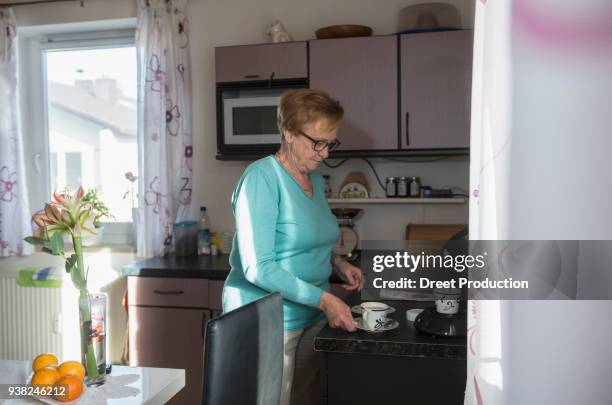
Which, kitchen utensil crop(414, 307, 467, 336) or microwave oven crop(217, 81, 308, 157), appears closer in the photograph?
kitchen utensil crop(414, 307, 467, 336)

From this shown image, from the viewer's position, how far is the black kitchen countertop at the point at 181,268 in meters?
2.97

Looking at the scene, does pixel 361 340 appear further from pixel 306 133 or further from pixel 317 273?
pixel 306 133

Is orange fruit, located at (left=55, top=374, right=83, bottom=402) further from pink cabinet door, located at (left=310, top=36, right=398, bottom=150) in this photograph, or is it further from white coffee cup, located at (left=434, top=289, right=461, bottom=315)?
pink cabinet door, located at (left=310, top=36, right=398, bottom=150)

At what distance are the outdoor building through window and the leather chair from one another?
99.2 inches

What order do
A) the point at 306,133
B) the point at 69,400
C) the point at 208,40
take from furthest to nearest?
the point at 208,40 → the point at 306,133 → the point at 69,400

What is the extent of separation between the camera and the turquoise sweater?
1790mm

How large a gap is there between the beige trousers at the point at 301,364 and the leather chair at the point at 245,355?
35 centimetres

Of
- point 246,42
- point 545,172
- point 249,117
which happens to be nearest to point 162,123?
point 249,117

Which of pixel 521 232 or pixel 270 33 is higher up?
pixel 270 33

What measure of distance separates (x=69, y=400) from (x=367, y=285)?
1287 mm

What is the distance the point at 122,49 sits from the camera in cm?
378

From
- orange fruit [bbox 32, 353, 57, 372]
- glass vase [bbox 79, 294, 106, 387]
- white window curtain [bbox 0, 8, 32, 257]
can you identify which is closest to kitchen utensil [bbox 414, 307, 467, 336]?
glass vase [bbox 79, 294, 106, 387]

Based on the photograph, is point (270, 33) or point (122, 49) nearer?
point (270, 33)

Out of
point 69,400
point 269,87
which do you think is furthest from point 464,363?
point 269,87
